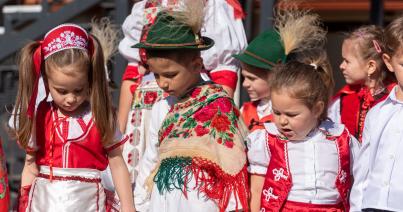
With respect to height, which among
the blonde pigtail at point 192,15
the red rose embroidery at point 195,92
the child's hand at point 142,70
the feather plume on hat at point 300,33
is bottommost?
the child's hand at point 142,70

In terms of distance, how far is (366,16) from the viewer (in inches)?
391

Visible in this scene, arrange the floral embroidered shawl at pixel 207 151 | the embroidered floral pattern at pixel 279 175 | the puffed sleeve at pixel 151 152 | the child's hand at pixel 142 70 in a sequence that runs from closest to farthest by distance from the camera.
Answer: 1. the floral embroidered shawl at pixel 207 151
2. the embroidered floral pattern at pixel 279 175
3. the puffed sleeve at pixel 151 152
4. the child's hand at pixel 142 70

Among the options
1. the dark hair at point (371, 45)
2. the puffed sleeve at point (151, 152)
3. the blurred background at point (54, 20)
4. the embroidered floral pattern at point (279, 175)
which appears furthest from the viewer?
the blurred background at point (54, 20)

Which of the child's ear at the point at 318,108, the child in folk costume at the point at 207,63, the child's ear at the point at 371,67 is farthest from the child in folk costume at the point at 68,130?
the child's ear at the point at 371,67

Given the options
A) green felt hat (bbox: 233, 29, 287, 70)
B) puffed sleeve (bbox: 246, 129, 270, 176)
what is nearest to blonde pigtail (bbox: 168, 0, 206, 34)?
puffed sleeve (bbox: 246, 129, 270, 176)

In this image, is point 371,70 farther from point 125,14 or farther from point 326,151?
point 125,14

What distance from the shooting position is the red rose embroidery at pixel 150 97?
5441 millimetres

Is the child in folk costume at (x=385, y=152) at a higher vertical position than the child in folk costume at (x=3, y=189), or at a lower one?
higher

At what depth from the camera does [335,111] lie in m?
5.43

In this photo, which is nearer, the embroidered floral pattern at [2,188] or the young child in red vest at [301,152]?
the young child in red vest at [301,152]

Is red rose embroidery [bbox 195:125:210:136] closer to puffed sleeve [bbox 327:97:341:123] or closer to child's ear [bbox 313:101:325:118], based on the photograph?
child's ear [bbox 313:101:325:118]

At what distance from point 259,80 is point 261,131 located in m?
0.73

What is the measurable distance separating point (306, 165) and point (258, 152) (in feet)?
0.83

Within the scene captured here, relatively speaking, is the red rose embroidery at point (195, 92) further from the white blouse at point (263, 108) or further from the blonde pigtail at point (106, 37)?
the blonde pigtail at point (106, 37)
